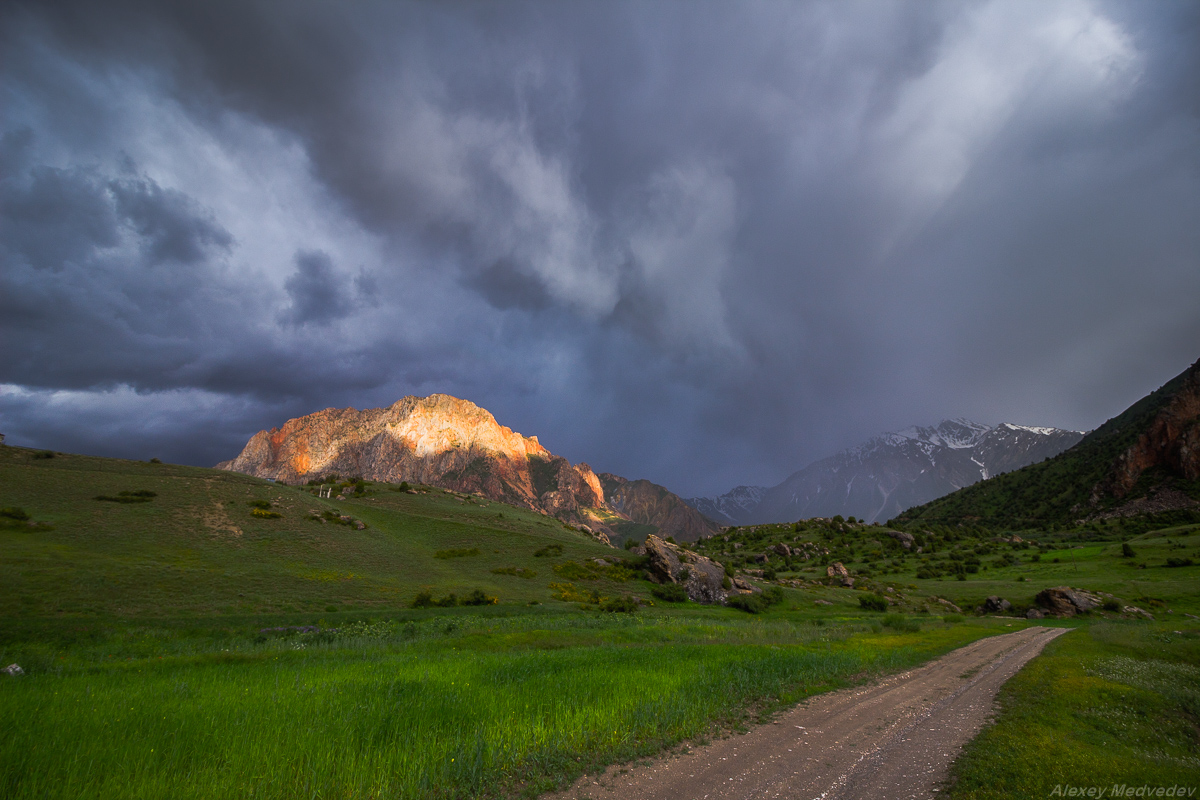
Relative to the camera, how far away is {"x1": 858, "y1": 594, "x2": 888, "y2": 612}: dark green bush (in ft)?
196

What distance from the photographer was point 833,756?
9664mm

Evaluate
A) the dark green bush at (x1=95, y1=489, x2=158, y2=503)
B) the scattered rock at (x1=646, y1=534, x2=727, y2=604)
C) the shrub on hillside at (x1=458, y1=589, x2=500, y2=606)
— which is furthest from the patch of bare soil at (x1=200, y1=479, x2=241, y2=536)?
the scattered rock at (x1=646, y1=534, x2=727, y2=604)

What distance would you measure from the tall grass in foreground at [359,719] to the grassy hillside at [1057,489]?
171989 millimetres

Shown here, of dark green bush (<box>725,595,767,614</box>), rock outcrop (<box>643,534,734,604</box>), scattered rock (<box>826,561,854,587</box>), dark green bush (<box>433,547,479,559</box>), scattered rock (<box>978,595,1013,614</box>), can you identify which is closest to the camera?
dark green bush (<box>725,595,767,614</box>)

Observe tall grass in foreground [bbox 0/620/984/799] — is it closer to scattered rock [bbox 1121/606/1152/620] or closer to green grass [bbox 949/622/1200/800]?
green grass [bbox 949/622/1200/800]

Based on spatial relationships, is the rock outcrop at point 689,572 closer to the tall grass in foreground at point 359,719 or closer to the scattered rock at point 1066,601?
the scattered rock at point 1066,601

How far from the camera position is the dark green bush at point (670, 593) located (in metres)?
56.6

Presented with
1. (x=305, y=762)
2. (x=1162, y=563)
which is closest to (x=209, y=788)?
(x=305, y=762)

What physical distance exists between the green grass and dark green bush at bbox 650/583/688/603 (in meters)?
39.1

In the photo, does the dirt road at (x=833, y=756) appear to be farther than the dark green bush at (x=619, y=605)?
No

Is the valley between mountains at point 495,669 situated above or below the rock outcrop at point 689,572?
above

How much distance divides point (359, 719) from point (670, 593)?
5323 cm

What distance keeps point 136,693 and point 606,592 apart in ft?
160

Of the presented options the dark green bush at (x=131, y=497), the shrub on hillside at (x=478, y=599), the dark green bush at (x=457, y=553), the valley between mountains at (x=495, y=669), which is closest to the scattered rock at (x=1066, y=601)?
the valley between mountains at (x=495, y=669)
